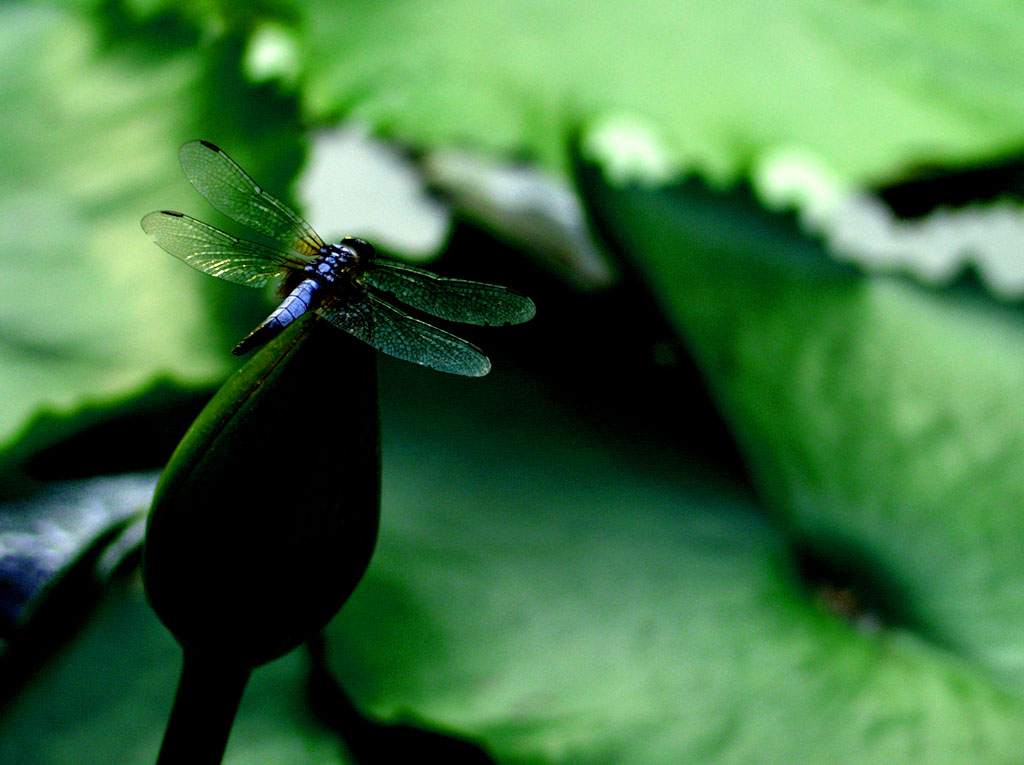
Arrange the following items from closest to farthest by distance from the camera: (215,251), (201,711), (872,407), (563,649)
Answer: (201,711) < (215,251) < (563,649) < (872,407)

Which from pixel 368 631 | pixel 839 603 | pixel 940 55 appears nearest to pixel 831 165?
pixel 940 55

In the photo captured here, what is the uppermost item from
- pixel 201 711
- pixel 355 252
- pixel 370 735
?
pixel 355 252

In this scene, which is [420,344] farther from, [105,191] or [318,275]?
[105,191]

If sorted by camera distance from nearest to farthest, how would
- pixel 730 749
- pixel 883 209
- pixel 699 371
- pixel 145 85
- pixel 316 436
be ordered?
pixel 316 436
pixel 730 749
pixel 145 85
pixel 699 371
pixel 883 209

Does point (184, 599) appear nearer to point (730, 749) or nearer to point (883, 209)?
point (730, 749)

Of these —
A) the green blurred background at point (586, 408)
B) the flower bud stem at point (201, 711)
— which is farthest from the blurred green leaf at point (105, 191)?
the flower bud stem at point (201, 711)

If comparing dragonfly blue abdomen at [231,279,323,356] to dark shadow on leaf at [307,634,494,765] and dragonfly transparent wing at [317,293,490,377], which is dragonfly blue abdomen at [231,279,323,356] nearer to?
dragonfly transparent wing at [317,293,490,377]

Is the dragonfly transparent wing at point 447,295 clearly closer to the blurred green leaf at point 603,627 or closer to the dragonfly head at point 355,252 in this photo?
the dragonfly head at point 355,252

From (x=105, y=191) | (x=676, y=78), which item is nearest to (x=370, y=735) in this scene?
(x=105, y=191)
